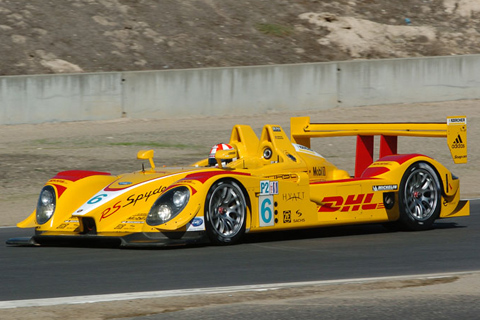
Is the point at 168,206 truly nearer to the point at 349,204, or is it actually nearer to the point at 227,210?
the point at 227,210

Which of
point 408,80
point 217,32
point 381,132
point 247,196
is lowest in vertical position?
point 247,196

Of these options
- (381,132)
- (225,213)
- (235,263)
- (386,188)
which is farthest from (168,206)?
(381,132)

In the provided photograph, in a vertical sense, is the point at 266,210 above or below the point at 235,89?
below

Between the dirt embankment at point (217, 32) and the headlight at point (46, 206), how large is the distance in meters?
13.5

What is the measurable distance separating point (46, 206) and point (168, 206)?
147 cm

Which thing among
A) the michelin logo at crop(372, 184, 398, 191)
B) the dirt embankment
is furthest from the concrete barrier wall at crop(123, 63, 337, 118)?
the michelin logo at crop(372, 184, 398, 191)

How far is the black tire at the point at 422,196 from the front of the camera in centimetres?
1070

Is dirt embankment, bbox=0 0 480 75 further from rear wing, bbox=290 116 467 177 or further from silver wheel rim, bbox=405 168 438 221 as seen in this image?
silver wheel rim, bbox=405 168 438 221

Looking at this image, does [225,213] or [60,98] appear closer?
[225,213]

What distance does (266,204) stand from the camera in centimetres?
959

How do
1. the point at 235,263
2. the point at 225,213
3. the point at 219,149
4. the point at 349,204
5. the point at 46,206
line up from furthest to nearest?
1. the point at 219,149
2. the point at 349,204
3. the point at 46,206
4. the point at 225,213
5. the point at 235,263

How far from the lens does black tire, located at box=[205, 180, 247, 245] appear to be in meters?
9.22

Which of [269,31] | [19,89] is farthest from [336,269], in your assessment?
[269,31]

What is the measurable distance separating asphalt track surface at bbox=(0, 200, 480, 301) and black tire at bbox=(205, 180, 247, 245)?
0.13 metres
